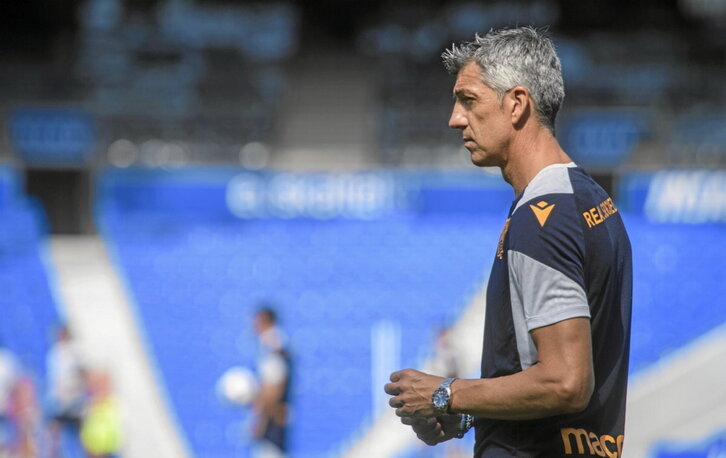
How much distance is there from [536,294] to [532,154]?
0.32 m

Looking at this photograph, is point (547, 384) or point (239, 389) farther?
point (239, 389)

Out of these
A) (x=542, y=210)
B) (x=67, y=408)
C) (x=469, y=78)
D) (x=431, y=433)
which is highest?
(x=469, y=78)

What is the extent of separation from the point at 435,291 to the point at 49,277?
3.51 m

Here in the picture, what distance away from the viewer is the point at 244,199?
9.47 metres

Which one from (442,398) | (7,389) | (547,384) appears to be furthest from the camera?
(7,389)

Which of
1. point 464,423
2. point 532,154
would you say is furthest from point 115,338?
point 532,154

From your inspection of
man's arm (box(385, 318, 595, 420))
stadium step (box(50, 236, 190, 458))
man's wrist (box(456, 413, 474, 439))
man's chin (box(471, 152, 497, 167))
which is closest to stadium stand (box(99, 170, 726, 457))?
stadium step (box(50, 236, 190, 458))

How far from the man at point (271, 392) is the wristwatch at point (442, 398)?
6.37m

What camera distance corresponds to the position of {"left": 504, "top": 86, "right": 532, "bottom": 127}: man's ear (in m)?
1.96

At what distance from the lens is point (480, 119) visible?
202cm

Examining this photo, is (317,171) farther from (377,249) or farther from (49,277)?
(49,277)

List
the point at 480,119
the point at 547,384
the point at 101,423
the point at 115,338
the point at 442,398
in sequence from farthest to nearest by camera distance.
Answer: the point at 115,338
the point at 101,423
the point at 480,119
the point at 442,398
the point at 547,384

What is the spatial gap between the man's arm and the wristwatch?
0.03 m

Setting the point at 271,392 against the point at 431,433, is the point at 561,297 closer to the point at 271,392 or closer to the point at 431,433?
the point at 431,433
